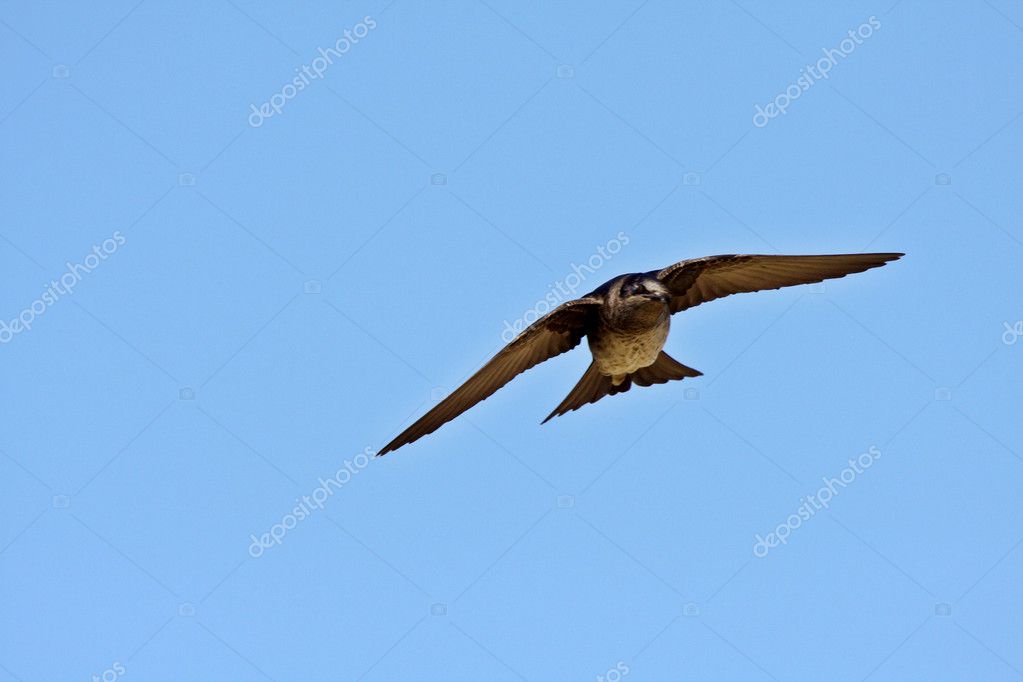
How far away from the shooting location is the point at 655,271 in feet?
40.8

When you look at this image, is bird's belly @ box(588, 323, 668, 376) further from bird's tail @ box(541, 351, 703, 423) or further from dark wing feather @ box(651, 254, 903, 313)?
dark wing feather @ box(651, 254, 903, 313)

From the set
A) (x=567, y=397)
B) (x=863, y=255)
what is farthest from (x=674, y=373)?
(x=863, y=255)

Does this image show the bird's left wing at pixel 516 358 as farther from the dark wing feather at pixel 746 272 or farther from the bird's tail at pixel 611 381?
the dark wing feather at pixel 746 272

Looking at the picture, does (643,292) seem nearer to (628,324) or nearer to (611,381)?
(628,324)

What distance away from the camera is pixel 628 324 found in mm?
12055

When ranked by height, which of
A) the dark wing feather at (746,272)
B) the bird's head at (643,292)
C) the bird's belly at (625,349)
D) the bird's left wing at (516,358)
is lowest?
the bird's left wing at (516,358)

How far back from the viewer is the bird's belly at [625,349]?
12.2 metres

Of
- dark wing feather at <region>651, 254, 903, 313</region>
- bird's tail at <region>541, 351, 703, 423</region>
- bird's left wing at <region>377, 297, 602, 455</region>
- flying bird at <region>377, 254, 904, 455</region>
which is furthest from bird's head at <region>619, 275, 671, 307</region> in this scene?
bird's tail at <region>541, 351, 703, 423</region>

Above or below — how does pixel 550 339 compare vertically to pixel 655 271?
below

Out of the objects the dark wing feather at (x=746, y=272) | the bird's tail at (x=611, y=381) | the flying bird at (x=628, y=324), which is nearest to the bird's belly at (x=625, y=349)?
the flying bird at (x=628, y=324)

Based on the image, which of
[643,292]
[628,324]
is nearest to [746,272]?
[643,292]

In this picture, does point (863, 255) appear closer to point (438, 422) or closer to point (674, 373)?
point (674, 373)

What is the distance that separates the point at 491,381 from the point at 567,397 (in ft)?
2.35

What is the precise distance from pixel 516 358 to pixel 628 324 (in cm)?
135
